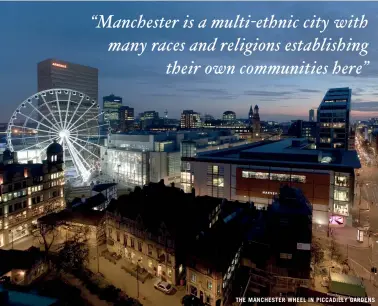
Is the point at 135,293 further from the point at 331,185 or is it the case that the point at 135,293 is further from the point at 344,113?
the point at 344,113

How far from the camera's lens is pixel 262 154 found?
64562 mm

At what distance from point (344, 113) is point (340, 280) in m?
75.9

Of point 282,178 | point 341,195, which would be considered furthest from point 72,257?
point 341,195

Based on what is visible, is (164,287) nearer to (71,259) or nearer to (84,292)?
(84,292)

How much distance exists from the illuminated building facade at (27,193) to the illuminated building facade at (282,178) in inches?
1125

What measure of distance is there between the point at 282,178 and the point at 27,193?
46551mm

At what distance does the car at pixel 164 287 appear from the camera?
103ft

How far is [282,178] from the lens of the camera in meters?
55.9

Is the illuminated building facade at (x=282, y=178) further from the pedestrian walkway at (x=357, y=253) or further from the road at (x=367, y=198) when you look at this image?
the road at (x=367, y=198)

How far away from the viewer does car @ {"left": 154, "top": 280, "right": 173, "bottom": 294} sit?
3127 centimetres

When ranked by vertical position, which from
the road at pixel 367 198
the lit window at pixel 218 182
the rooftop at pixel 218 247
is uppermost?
the lit window at pixel 218 182

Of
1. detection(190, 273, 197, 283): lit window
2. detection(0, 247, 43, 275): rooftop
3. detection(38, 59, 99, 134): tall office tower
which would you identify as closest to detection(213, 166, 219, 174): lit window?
detection(190, 273, 197, 283): lit window

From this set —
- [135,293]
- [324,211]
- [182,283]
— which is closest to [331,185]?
[324,211]

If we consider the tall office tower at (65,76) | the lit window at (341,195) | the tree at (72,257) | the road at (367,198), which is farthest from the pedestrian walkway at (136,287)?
the tall office tower at (65,76)
